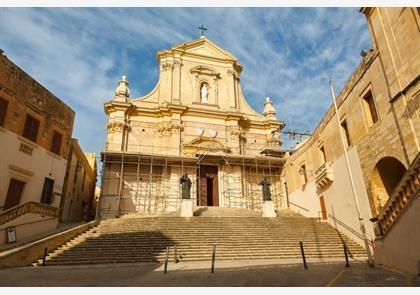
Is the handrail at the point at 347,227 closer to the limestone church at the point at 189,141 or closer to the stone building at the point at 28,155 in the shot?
the limestone church at the point at 189,141

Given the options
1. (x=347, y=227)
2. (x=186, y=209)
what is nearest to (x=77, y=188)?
(x=186, y=209)

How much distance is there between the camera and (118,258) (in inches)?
430

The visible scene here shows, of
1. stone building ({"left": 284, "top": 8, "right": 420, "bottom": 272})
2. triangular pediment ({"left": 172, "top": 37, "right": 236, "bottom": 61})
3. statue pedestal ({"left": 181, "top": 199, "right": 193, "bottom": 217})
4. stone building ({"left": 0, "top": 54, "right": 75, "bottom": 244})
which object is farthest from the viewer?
triangular pediment ({"left": 172, "top": 37, "right": 236, "bottom": 61})

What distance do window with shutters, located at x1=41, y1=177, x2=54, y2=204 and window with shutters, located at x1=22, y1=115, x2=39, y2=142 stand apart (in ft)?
7.92

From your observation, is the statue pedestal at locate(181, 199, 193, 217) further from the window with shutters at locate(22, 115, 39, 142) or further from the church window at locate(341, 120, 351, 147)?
the church window at locate(341, 120, 351, 147)

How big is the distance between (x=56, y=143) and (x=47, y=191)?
2.88 metres

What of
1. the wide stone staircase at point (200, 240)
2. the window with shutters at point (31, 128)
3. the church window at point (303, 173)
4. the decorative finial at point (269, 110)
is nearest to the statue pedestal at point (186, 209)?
the wide stone staircase at point (200, 240)

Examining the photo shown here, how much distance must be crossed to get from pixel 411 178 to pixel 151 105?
20959 mm

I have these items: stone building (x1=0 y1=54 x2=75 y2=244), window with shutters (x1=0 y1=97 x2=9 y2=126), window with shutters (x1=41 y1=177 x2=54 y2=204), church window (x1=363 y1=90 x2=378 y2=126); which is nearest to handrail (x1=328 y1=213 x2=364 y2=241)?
church window (x1=363 y1=90 x2=378 y2=126)

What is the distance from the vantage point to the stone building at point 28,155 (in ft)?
41.9

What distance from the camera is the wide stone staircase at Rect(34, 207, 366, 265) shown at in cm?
1127

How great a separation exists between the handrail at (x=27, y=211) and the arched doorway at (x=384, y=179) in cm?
1590

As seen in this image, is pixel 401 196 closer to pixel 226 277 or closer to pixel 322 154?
pixel 226 277

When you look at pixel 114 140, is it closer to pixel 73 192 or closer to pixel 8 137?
pixel 73 192
